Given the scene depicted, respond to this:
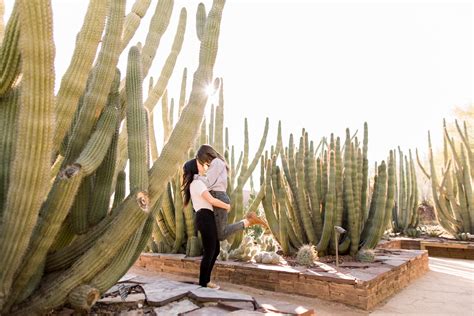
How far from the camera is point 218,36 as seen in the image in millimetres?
2938

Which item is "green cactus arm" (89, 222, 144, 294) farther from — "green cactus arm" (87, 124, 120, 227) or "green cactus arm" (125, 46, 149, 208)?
"green cactus arm" (125, 46, 149, 208)

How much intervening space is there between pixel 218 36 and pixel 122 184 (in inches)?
55.6

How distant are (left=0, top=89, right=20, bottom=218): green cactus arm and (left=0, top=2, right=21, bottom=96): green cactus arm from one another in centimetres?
10

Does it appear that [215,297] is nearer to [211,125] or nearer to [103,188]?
[103,188]

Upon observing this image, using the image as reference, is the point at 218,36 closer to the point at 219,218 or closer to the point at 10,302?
the point at 219,218

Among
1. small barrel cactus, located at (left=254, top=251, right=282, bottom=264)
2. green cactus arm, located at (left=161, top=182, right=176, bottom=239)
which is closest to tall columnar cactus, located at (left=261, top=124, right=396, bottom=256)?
small barrel cactus, located at (left=254, top=251, right=282, bottom=264)

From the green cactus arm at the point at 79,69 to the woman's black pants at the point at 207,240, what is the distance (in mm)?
1775

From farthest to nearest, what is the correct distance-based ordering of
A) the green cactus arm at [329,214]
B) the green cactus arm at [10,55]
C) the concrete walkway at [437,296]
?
the green cactus arm at [329,214] → the concrete walkway at [437,296] → the green cactus arm at [10,55]

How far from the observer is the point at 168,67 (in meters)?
4.03

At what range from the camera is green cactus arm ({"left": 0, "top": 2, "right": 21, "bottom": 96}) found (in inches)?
86.6

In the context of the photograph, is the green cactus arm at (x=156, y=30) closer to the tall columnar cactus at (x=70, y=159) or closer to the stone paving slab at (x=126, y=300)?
the tall columnar cactus at (x=70, y=159)

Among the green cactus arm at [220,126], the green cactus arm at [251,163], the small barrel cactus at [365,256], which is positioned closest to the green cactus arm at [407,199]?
the green cactus arm at [251,163]

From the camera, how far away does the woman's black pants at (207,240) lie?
3.82 metres

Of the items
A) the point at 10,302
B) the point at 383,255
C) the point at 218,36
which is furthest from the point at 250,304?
the point at 383,255
